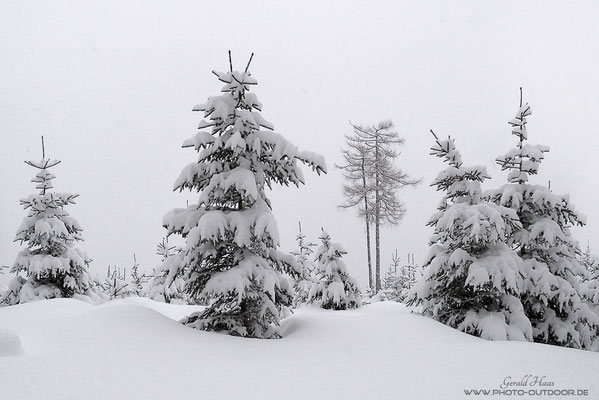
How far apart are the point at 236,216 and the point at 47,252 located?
10619 millimetres

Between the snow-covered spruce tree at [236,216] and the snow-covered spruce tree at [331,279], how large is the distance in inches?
351

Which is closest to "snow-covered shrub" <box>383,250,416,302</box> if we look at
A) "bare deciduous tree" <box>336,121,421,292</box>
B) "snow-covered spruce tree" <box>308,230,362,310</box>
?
"bare deciduous tree" <box>336,121,421,292</box>

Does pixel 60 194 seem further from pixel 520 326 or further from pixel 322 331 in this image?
pixel 520 326

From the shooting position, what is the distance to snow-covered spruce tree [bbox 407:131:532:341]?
8984 millimetres

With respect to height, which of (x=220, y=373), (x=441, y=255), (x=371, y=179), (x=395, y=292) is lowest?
(x=395, y=292)

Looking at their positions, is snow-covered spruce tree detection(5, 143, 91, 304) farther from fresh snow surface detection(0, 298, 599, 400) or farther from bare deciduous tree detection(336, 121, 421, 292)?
bare deciduous tree detection(336, 121, 421, 292)

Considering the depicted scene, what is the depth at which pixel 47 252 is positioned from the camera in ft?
47.6

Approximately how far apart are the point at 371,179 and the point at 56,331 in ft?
75.7

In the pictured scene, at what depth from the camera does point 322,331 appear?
769 centimetres

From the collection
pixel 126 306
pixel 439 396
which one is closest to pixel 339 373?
pixel 439 396

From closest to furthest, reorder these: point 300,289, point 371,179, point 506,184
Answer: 1. point 506,184
2. point 300,289
3. point 371,179
